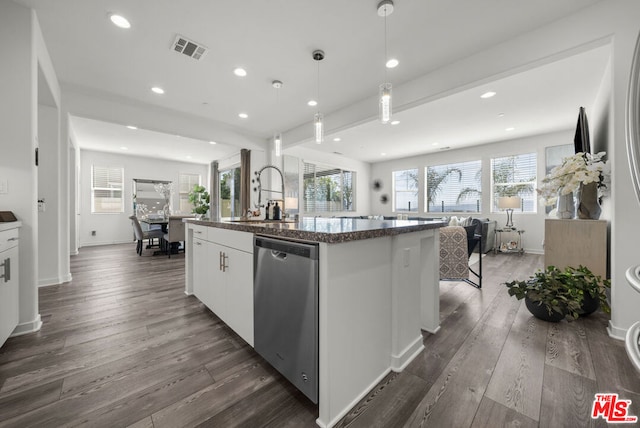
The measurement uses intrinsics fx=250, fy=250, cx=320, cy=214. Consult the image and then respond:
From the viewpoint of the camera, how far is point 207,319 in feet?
7.32

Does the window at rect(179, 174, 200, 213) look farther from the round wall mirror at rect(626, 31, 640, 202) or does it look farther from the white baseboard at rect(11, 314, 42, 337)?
the round wall mirror at rect(626, 31, 640, 202)

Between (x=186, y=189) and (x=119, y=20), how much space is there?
6.71m

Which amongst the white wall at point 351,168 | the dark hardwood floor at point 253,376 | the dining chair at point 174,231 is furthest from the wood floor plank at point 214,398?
the white wall at point 351,168

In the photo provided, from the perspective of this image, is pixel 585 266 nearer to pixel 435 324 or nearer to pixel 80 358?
pixel 435 324

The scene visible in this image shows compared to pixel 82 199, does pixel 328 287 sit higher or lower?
lower

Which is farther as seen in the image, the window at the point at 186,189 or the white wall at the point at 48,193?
the window at the point at 186,189

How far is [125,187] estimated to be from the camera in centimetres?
720

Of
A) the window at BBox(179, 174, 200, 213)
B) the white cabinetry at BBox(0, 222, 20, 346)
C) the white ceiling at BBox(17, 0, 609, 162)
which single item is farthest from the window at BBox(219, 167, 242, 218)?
the white cabinetry at BBox(0, 222, 20, 346)

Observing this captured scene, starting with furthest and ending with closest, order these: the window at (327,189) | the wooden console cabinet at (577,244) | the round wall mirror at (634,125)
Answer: the window at (327,189)
the wooden console cabinet at (577,244)
the round wall mirror at (634,125)

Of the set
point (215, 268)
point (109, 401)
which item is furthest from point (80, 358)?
point (215, 268)

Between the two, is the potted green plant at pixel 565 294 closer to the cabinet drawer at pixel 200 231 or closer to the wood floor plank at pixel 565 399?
the wood floor plank at pixel 565 399

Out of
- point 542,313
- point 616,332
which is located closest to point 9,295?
point 542,313

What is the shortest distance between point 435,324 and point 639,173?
1791 mm

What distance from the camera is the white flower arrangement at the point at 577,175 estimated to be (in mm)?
2189
